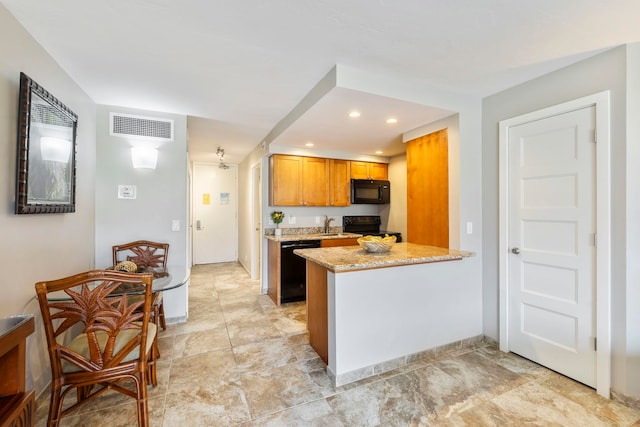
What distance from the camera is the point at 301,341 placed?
105 inches

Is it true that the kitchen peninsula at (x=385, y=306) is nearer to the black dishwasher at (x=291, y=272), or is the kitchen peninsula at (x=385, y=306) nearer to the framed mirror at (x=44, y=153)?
the black dishwasher at (x=291, y=272)

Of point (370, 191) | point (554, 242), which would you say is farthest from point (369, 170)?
point (554, 242)

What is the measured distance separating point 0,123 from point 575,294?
3.85m

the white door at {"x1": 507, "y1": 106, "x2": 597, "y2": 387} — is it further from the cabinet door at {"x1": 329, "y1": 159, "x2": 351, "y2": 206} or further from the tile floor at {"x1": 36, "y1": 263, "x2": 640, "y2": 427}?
the cabinet door at {"x1": 329, "y1": 159, "x2": 351, "y2": 206}

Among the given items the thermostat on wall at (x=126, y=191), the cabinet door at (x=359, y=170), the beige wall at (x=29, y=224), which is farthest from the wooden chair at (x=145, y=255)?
the cabinet door at (x=359, y=170)

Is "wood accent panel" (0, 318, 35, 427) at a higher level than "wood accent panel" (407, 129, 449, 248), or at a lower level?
lower

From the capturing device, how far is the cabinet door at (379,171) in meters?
4.73

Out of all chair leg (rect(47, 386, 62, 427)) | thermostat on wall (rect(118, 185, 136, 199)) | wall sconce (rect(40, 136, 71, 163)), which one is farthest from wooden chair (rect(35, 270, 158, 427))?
thermostat on wall (rect(118, 185, 136, 199))

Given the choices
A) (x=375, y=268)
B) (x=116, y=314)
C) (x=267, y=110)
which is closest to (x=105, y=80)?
(x=267, y=110)

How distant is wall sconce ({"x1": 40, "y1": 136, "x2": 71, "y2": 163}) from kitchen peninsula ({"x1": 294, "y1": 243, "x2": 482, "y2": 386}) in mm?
1957

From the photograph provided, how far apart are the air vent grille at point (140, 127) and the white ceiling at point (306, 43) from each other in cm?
20

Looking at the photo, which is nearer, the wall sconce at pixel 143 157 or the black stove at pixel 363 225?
the wall sconce at pixel 143 157

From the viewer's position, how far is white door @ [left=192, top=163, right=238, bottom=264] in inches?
243

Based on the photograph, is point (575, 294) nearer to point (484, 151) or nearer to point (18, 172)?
point (484, 151)
